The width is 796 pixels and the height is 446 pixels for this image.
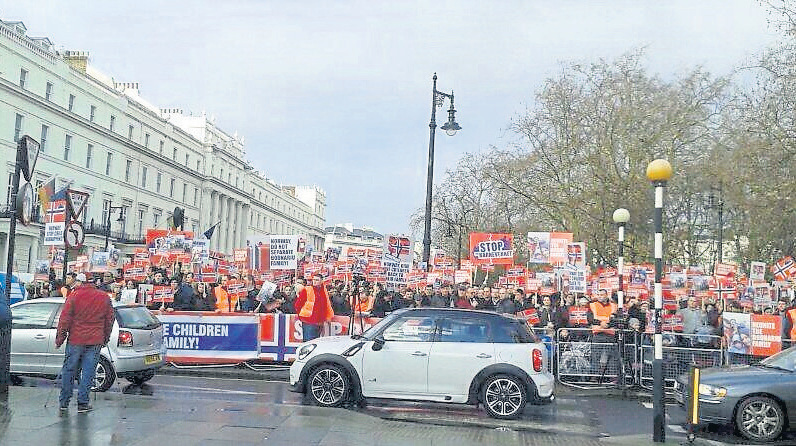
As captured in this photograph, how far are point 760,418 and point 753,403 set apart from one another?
212 mm

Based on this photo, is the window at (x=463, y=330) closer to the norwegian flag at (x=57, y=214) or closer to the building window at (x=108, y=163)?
the norwegian flag at (x=57, y=214)

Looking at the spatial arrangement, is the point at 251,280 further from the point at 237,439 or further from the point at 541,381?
the point at 237,439

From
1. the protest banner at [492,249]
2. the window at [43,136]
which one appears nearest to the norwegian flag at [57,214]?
the protest banner at [492,249]

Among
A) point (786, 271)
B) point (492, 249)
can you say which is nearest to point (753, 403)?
point (492, 249)

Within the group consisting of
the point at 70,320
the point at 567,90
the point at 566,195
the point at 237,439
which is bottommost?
the point at 237,439

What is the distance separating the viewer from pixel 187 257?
27203mm

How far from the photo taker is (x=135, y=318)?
1298 centimetres

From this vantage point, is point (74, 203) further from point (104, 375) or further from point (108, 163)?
point (108, 163)

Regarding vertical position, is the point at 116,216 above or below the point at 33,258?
above

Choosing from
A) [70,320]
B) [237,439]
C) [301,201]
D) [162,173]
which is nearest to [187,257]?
[70,320]

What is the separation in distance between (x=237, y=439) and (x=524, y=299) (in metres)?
11.9

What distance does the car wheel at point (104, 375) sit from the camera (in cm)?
1238

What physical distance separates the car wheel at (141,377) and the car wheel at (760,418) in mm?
9064

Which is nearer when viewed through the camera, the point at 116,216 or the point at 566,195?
the point at 566,195
